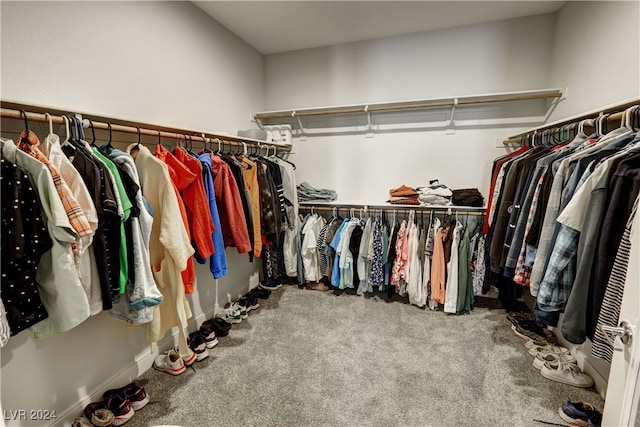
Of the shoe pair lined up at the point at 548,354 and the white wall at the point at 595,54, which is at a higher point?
the white wall at the point at 595,54

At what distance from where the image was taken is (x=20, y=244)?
38.3 inches

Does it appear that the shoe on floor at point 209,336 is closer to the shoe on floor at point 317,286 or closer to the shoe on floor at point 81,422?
the shoe on floor at point 81,422

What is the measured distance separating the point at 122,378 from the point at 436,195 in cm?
271

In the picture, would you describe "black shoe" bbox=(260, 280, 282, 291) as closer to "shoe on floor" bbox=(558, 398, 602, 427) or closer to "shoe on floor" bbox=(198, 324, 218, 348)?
"shoe on floor" bbox=(198, 324, 218, 348)

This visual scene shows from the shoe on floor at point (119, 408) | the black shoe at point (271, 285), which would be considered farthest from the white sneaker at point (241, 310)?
the shoe on floor at point (119, 408)

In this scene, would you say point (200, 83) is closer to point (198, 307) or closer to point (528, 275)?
point (198, 307)

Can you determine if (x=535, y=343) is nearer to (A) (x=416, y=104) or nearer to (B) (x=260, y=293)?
(A) (x=416, y=104)

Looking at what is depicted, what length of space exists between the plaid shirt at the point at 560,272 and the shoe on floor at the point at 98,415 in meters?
2.20

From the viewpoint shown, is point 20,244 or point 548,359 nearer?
point 20,244

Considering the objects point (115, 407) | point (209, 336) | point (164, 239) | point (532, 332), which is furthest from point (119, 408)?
point (532, 332)

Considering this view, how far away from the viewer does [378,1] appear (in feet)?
7.40

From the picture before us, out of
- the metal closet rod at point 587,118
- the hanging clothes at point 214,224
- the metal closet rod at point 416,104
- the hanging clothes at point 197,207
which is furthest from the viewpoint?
the metal closet rod at point 416,104

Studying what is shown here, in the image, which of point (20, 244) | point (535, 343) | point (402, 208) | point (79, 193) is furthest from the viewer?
point (402, 208)

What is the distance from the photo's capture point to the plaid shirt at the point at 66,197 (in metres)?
1.07
